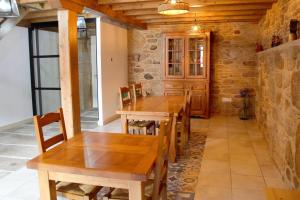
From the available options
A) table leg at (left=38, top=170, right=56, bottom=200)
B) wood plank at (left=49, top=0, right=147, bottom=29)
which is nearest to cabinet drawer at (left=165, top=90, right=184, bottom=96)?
wood plank at (left=49, top=0, right=147, bottom=29)

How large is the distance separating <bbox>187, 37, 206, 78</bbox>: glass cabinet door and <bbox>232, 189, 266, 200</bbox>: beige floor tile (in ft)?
12.6

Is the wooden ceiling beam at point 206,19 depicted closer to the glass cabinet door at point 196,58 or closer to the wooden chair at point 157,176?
the glass cabinet door at point 196,58

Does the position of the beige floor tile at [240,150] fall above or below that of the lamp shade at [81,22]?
below

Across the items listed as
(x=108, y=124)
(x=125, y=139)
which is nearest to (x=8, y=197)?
(x=125, y=139)

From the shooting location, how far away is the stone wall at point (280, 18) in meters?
3.27

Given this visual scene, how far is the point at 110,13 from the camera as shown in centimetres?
486

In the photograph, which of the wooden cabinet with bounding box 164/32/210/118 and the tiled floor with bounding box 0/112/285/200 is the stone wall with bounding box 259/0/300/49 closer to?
the wooden cabinet with bounding box 164/32/210/118

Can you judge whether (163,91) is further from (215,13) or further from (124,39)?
(215,13)

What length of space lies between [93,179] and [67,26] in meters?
2.66

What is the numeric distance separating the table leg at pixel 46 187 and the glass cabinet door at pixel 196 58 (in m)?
4.99

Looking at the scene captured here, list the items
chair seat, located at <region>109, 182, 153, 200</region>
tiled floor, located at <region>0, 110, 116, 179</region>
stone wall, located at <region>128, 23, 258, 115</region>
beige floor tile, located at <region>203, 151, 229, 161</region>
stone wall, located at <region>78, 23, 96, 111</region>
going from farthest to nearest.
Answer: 1. stone wall, located at <region>78, 23, 96, 111</region>
2. stone wall, located at <region>128, 23, 258, 115</region>
3. beige floor tile, located at <region>203, 151, 229, 161</region>
4. tiled floor, located at <region>0, 110, 116, 179</region>
5. chair seat, located at <region>109, 182, 153, 200</region>

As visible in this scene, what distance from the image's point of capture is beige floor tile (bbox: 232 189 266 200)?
8.72ft

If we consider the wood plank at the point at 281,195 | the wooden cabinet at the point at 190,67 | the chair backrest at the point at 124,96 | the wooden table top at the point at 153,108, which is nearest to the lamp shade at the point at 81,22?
the wooden cabinet at the point at 190,67

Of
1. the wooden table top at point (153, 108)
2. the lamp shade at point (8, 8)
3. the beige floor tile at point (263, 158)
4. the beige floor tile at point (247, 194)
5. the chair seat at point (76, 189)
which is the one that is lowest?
the beige floor tile at point (247, 194)
